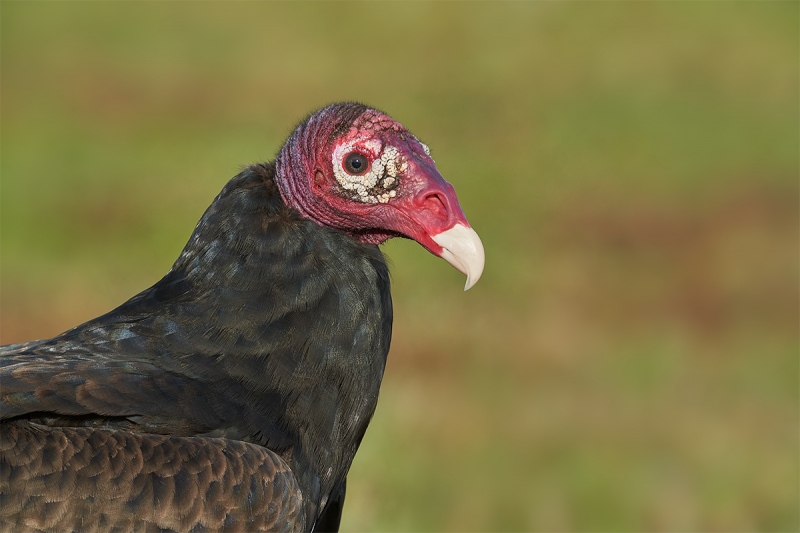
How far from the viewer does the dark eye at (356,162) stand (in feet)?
13.6

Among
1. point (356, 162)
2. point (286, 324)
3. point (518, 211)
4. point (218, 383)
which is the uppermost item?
point (518, 211)

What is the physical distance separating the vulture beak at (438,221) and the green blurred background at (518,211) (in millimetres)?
2578

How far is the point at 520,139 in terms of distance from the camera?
18.4 m

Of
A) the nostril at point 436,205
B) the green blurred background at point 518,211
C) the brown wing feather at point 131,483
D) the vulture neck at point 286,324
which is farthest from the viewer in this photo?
the green blurred background at point 518,211

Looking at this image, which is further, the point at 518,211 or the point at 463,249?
the point at 518,211

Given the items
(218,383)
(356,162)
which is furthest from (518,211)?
(218,383)

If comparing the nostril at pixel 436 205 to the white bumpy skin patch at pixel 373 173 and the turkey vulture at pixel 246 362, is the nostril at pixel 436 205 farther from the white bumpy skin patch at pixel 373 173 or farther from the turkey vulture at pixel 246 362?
the white bumpy skin patch at pixel 373 173

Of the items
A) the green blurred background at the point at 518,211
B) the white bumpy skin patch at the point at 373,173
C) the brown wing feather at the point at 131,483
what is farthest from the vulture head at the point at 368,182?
the green blurred background at the point at 518,211

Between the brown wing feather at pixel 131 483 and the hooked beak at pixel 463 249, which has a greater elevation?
the hooked beak at pixel 463 249

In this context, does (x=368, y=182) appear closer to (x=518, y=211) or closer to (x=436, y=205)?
(x=436, y=205)

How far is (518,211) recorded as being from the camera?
50.9 ft

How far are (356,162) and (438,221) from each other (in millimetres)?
367

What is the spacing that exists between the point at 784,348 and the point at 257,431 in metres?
10.0

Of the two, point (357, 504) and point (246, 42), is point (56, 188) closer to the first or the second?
point (246, 42)
